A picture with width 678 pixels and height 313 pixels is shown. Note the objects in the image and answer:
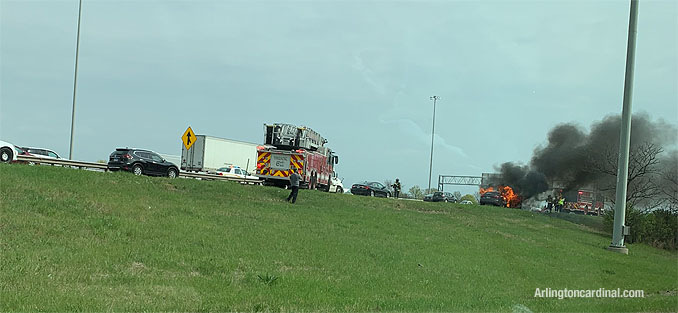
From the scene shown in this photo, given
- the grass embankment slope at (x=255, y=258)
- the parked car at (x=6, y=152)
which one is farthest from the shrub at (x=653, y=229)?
the parked car at (x=6, y=152)

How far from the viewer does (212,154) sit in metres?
54.3

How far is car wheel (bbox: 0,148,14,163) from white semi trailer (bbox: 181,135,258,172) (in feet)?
73.9

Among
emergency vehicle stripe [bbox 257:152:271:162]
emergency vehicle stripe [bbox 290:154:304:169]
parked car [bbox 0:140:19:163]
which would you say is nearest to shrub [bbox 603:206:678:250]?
emergency vehicle stripe [bbox 290:154:304:169]

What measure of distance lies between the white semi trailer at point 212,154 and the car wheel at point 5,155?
73.9ft

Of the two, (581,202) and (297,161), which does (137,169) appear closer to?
(297,161)

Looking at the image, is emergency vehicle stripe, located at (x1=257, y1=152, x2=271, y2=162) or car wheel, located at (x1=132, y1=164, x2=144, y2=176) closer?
car wheel, located at (x1=132, y1=164, x2=144, y2=176)

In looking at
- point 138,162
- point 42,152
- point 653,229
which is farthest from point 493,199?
point 42,152

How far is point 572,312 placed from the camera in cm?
1041

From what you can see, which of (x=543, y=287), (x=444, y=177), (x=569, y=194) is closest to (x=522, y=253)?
(x=543, y=287)

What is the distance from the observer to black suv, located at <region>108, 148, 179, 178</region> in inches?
1239

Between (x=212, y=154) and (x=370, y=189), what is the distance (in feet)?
48.0

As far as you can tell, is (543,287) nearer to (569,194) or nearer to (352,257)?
(352,257)

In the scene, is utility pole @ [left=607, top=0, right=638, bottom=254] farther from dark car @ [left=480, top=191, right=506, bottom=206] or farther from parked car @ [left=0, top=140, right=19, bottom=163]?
dark car @ [left=480, top=191, right=506, bottom=206]

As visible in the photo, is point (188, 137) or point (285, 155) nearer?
point (285, 155)
